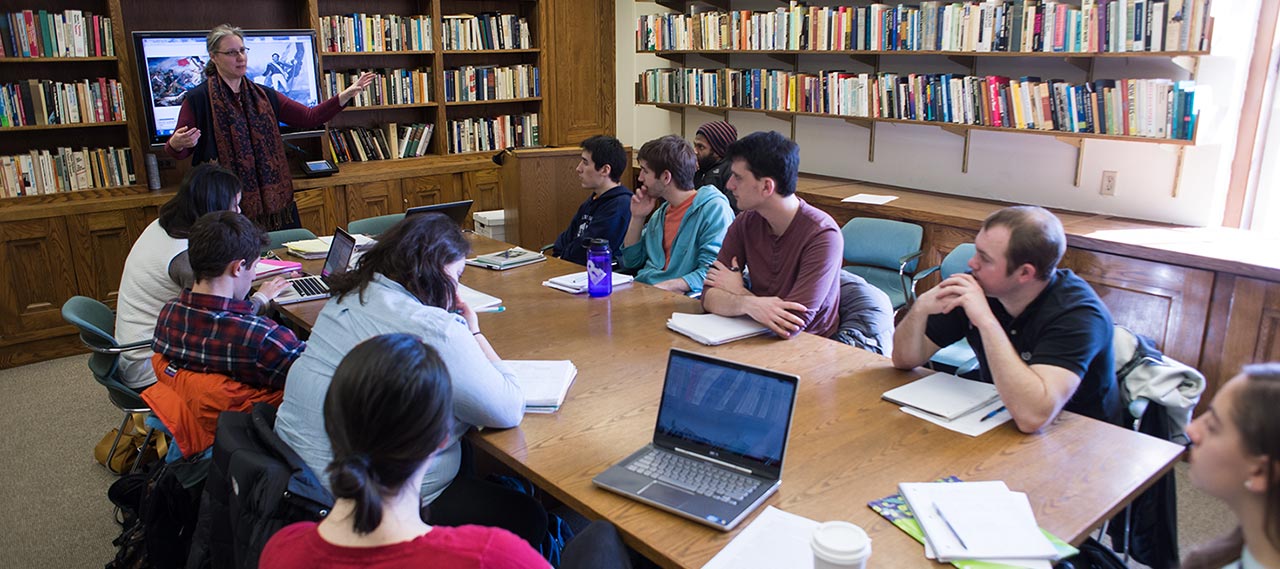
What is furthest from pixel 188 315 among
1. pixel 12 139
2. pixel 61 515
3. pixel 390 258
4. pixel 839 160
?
pixel 839 160

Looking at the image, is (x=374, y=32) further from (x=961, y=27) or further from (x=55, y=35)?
(x=961, y=27)

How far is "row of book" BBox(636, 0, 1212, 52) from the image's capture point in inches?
137

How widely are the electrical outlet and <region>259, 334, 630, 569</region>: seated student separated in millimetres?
3698

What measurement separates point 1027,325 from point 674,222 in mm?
1687

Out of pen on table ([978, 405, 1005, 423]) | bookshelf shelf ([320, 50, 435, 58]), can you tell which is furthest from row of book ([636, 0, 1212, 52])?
pen on table ([978, 405, 1005, 423])

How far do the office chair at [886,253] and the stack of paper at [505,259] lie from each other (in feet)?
4.91

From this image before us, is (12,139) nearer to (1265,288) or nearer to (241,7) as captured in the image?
(241,7)

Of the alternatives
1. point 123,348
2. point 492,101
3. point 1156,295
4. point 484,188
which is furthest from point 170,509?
point 492,101

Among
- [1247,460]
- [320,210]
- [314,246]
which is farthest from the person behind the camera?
[320,210]

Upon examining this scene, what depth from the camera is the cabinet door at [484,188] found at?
5781 millimetres

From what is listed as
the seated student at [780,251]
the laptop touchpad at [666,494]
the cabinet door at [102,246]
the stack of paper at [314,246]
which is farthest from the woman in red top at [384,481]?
the cabinet door at [102,246]

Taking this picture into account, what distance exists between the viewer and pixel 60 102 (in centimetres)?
454

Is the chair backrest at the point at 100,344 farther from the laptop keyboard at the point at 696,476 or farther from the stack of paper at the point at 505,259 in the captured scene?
the laptop keyboard at the point at 696,476

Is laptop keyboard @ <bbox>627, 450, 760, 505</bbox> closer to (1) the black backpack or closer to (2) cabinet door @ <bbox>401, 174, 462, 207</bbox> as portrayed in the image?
(1) the black backpack
